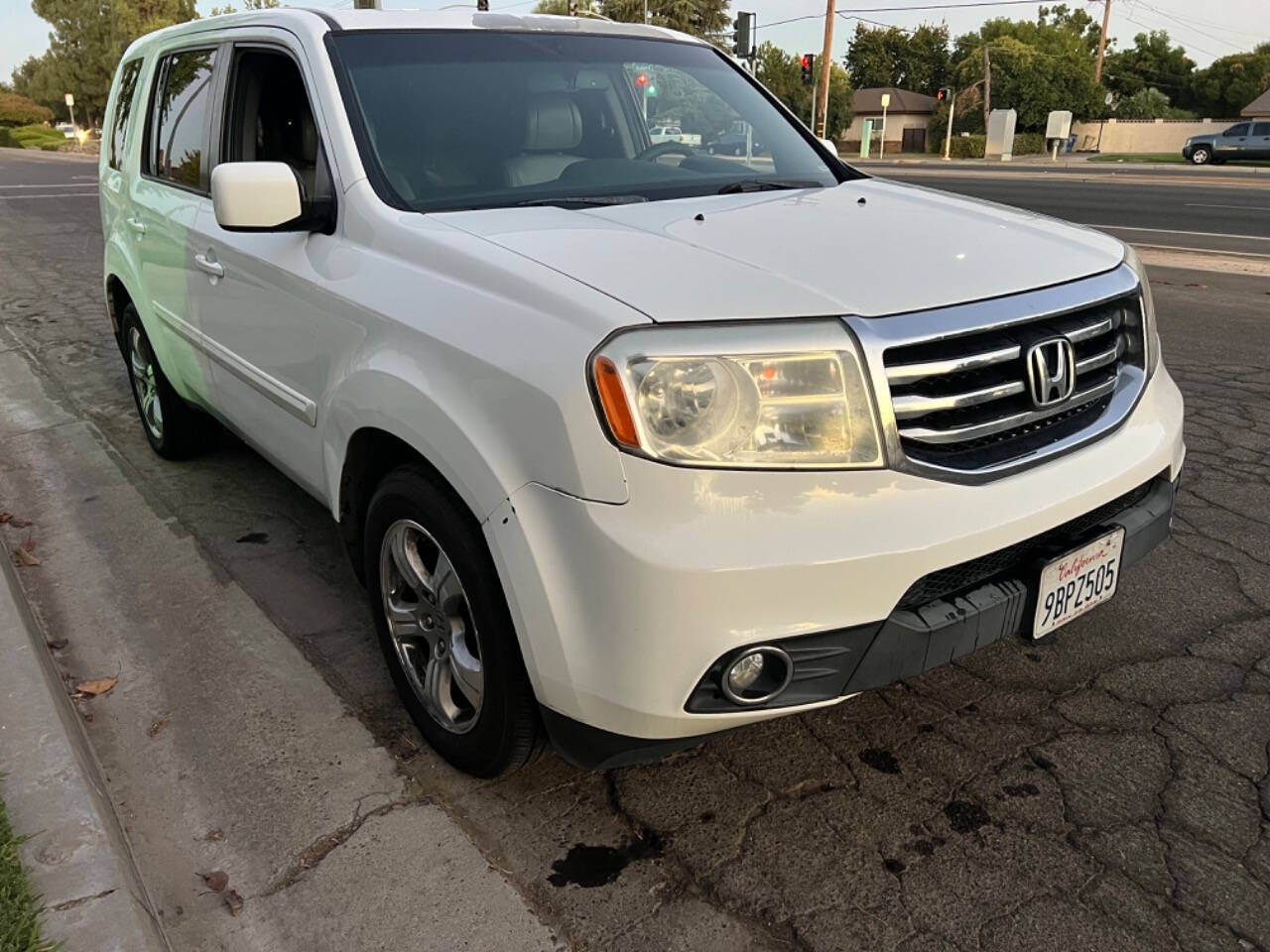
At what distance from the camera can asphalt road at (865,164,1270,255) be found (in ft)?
42.8

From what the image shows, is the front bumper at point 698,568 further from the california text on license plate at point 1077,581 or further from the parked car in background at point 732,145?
the parked car in background at point 732,145

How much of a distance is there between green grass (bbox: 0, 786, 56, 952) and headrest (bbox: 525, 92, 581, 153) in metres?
2.18

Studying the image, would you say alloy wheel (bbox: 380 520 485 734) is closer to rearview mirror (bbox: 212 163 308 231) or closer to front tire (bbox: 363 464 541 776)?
front tire (bbox: 363 464 541 776)

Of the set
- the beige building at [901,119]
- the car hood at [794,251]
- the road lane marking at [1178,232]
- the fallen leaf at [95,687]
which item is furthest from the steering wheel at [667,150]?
the beige building at [901,119]

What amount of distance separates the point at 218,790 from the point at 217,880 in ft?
1.16

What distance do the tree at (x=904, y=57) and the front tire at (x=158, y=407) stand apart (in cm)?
8942

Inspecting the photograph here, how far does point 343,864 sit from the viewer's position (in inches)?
91.0

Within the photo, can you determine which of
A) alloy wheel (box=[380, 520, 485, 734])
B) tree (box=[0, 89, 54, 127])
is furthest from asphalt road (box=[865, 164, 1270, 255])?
tree (box=[0, 89, 54, 127])

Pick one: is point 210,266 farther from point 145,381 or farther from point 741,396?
point 741,396

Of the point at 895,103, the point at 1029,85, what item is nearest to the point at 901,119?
the point at 895,103

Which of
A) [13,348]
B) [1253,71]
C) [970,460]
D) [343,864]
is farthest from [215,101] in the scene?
[1253,71]

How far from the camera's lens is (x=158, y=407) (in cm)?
479

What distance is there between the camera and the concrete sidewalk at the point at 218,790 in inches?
84.1

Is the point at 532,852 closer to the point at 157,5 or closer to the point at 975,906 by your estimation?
the point at 975,906
